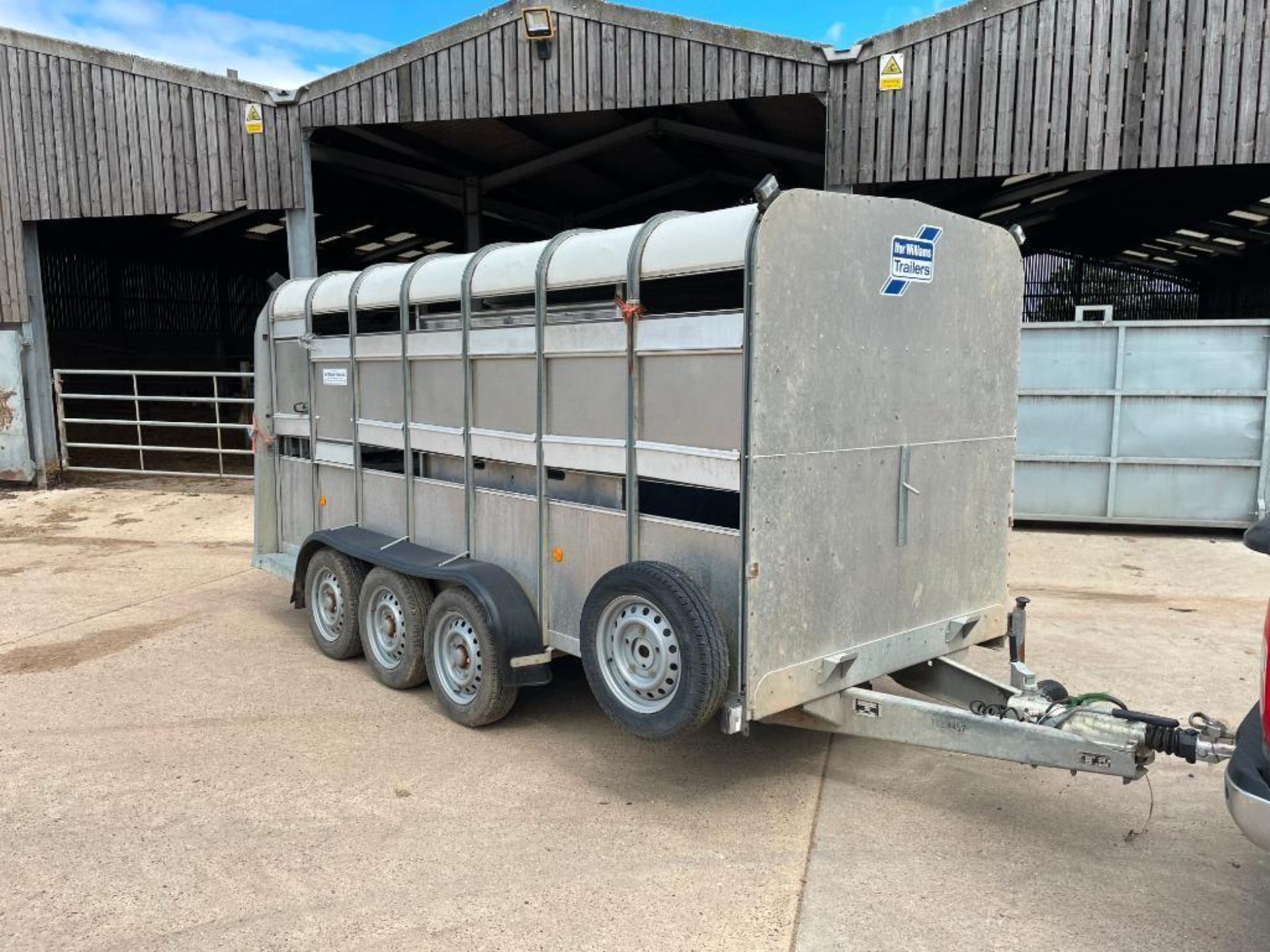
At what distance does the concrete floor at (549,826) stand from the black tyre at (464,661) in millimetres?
168

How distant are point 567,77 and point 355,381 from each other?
5995mm

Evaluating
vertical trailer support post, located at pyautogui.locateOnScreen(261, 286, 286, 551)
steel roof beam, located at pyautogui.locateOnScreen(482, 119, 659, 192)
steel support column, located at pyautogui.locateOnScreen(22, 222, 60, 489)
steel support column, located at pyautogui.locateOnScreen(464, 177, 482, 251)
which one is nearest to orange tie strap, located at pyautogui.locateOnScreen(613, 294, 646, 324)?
vertical trailer support post, located at pyautogui.locateOnScreen(261, 286, 286, 551)

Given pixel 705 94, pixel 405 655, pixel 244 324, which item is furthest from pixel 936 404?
pixel 244 324

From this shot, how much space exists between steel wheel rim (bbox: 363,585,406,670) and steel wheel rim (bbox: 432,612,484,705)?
359mm

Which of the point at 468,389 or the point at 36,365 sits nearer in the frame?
the point at 468,389

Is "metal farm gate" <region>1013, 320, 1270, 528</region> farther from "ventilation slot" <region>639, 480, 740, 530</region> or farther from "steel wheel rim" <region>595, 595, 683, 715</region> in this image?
"steel wheel rim" <region>595, 595, 683, 715</region>

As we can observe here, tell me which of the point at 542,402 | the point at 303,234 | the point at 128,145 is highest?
the point at 128,145

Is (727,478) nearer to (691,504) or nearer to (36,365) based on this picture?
(691,504)

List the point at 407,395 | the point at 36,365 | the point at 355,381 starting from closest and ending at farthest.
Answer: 1. the point at 407,395
2. the point at 355,381
3. the point at 36,365

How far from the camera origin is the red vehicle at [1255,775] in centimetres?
265

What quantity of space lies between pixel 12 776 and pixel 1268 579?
925cm

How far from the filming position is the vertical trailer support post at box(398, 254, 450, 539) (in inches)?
213

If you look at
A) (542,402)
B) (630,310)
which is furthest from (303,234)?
(630,310)

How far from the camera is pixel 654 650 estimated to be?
154 inches
